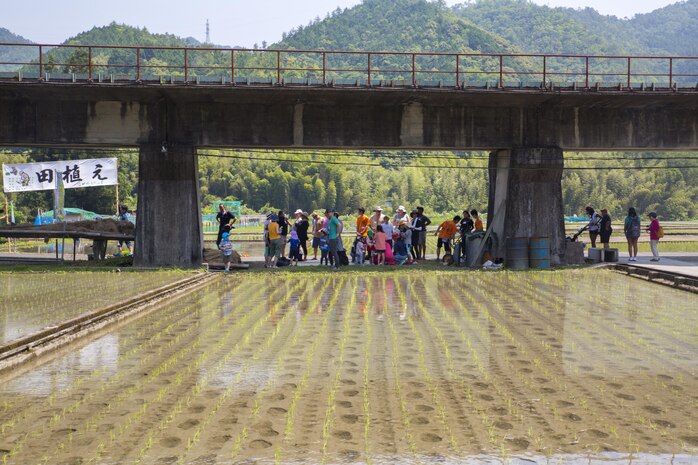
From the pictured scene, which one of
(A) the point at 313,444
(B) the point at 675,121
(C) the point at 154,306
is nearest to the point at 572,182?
(B) the point at 675,121

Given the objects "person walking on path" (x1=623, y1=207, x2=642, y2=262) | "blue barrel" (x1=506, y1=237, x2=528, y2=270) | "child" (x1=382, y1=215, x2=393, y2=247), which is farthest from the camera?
"person walking on path" (x1=623, y1=207, x2=642, y2=262)

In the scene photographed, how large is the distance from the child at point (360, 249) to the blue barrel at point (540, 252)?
493 centimetres

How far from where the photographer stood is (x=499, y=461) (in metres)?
6.05

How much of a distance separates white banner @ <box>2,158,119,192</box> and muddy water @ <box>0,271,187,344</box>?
758cm

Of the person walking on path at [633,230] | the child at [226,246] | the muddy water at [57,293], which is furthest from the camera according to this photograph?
the person walking on path at [633,230]

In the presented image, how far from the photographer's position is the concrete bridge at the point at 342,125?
24000 millimetres

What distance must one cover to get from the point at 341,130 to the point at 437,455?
19.9 m

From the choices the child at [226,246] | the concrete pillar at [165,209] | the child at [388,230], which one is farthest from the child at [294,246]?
the concrete pillar at [165,209]

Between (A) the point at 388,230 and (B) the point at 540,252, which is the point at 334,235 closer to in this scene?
(A) the point at 388,230

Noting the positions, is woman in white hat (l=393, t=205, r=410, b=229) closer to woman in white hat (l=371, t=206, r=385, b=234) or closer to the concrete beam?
woman in white hat (l=371, t=206, r=385, b=234)

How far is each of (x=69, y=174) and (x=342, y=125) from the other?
1044 cm

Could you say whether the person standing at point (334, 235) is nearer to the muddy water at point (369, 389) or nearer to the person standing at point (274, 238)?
the person standing at point (274, 238)

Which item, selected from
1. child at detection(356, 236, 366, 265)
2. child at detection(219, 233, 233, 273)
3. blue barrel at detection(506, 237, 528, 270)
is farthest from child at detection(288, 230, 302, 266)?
blue barrel at detection(506, 237, 528, 270)

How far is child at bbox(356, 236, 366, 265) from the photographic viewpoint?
2530cm
